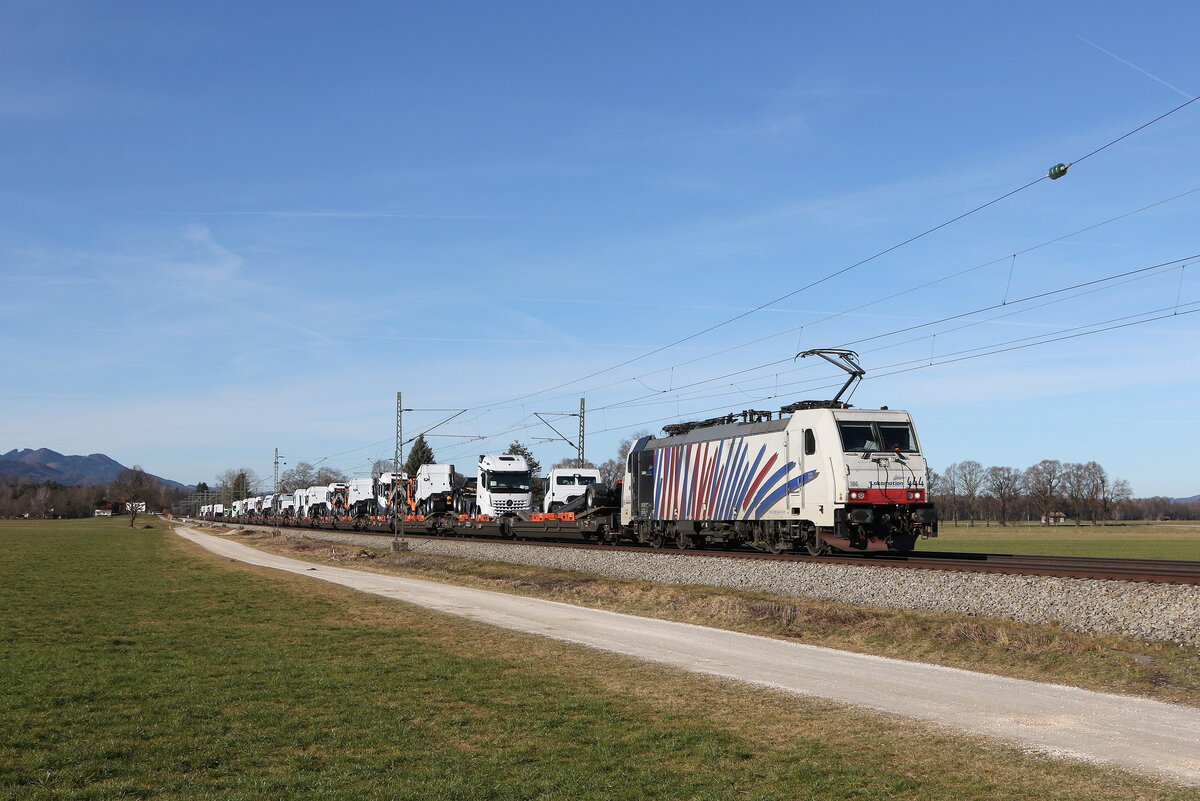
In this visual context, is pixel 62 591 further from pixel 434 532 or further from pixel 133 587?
pixel 434 532

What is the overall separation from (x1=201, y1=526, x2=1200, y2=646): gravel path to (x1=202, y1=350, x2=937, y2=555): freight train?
220 cm

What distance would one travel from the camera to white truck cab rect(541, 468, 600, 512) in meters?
44.2

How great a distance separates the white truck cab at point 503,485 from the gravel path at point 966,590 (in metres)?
18.2

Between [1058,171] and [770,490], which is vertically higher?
[1058,171]

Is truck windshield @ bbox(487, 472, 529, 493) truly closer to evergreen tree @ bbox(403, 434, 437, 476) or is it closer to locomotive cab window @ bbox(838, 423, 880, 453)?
locomotive cab window @ bbox(838, 423, 880, 453)

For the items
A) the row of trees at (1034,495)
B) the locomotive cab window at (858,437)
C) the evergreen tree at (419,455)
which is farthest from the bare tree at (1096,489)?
the locomotive cab window at (858,437)

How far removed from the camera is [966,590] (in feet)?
61.4

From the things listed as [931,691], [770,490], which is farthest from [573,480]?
[931,691]

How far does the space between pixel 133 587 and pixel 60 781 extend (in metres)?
20.8

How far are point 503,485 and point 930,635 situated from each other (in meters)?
34.4

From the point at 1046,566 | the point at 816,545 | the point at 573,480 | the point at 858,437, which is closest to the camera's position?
the point at 1046,566

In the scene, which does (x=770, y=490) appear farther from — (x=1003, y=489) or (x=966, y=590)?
(x=1003, y=489)

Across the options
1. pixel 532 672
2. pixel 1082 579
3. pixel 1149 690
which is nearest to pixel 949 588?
pixel 1082 579

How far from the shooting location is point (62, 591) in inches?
989
